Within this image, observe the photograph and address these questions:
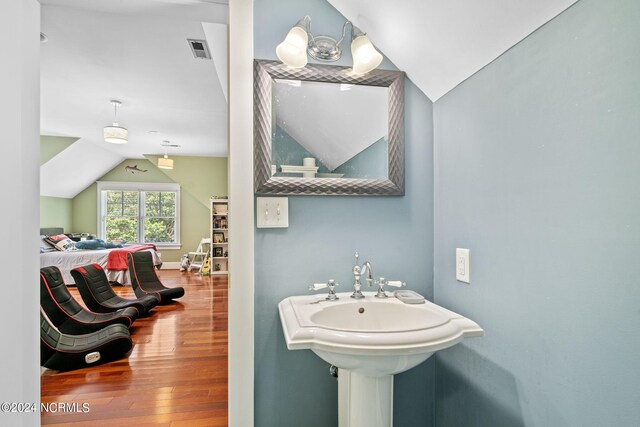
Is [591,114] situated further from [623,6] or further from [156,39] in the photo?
[156,39]

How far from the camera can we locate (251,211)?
4.18 feet

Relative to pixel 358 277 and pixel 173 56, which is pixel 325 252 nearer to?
pixel 358 277

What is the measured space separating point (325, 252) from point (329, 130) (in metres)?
0.55

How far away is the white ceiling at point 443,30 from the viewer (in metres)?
0.95

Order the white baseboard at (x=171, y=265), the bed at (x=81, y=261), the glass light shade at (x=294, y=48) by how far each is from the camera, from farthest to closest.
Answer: the white baseboard at (x=171, y=265)
the bed at (x=81, y=261)
the glass light shade at (x=294, y=48)

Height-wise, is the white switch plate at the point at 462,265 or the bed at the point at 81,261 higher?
the white switch plate at the point at 462,265

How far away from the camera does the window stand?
285 inches

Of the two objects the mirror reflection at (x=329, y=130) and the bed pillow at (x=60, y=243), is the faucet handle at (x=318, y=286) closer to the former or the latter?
the mirror reflection at (x=329, y=130)

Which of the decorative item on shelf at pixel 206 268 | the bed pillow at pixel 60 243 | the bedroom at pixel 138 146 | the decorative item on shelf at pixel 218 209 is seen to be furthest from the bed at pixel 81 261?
the decorative item on shelf at pixel 218 209

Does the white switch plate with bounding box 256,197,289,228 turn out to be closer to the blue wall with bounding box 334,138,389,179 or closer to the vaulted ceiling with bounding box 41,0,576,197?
the blue wall with bounding box 334,138,389,179

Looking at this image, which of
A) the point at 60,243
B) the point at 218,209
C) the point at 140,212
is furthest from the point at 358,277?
the point at 140,212

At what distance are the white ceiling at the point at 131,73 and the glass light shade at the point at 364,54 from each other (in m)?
0.62

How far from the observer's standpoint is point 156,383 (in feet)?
7.27

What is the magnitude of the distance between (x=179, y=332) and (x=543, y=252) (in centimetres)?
328
